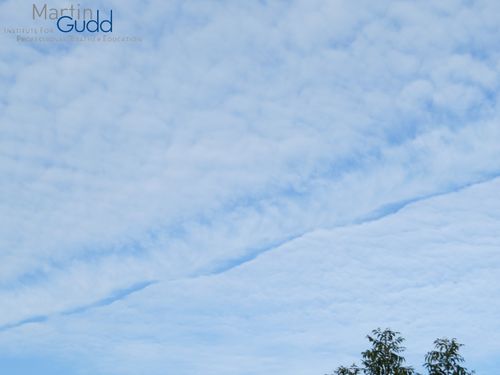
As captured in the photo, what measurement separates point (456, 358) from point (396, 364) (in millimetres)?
3328

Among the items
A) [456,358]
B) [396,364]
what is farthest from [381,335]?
[456,358]

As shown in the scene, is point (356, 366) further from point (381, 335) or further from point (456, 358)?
point (456, 358)

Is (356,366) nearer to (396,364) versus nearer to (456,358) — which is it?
(396,364)

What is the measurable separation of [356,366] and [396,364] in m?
2.31

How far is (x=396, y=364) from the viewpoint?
37188 millimetres

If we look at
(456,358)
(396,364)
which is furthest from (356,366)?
(456,358)

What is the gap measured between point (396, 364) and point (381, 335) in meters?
1.79

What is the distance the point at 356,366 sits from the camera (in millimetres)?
37969

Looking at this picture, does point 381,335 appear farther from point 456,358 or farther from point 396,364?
point 456,358

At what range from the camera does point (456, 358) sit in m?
36.0

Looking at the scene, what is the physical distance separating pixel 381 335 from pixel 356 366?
236cm
